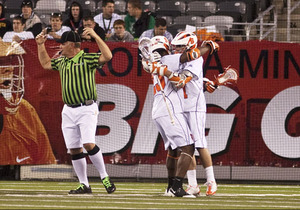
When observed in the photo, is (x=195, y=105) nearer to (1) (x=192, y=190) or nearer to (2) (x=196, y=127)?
(2) (x=196, y=127)

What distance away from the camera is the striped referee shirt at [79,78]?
9.84 m

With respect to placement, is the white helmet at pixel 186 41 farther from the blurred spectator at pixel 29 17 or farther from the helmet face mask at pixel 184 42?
the blurred spectator at pixel 29 17

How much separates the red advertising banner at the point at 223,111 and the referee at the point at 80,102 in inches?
119

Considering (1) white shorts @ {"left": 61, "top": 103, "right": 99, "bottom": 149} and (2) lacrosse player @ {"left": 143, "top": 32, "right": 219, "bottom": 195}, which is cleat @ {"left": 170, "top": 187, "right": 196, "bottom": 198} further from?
(1) white shorts @ {"left": 61, "top": 103, "right": 99, "bottom": 149}

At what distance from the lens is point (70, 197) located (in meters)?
9.11

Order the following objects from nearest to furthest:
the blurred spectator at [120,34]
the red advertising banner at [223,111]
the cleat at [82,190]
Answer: the cleat at [82,190]
the red advertising banner at [223,111]
the blurred spectator at [120,34]

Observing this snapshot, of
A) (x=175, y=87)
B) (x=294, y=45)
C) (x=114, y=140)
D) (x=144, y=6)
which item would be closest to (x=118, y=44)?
(x=114, y=140)

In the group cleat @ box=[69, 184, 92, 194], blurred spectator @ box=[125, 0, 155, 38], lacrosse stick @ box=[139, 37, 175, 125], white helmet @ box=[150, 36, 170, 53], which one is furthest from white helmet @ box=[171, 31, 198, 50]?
blurred spectator @ box=[125, 0, 155, 38]

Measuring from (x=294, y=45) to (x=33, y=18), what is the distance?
4.63 m

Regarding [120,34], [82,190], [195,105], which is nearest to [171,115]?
[195,105]

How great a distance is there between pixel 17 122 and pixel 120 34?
7.36ft

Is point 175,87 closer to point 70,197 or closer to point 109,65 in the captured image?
point 70,197

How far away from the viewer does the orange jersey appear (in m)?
13.1

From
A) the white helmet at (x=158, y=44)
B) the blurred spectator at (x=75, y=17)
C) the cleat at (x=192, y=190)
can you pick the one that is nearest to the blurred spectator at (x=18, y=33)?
the blurred spectator at (x=75, y=17)
